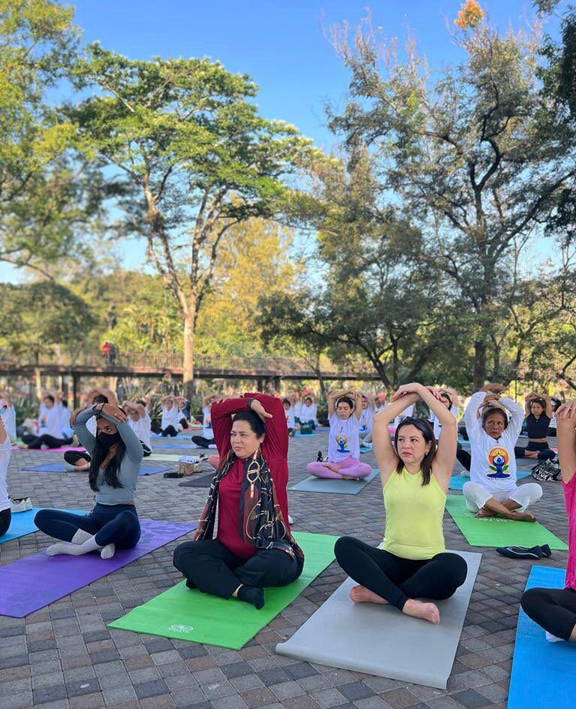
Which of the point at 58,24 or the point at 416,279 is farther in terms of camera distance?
the point at 58,24

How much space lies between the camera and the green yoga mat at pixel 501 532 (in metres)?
4.75

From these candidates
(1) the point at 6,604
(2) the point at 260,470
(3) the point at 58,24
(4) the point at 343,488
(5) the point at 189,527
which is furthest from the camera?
(3) the point at 58,24

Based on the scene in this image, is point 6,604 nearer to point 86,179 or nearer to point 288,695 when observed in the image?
point 288,695

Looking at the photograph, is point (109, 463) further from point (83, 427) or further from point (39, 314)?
point (39, 314)

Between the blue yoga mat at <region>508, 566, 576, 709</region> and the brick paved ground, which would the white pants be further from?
the blue yoga mat at <region>508, 566, 576, 709</region>

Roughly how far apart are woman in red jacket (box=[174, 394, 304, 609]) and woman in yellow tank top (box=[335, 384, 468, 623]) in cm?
47

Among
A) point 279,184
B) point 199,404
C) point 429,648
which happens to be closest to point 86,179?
point 279,184

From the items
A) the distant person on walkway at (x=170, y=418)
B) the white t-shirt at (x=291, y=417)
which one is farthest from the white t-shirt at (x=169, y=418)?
the white t-shirt at (x=291, y=417)

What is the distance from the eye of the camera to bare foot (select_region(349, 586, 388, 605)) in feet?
10.9

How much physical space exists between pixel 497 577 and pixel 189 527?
260 centimetres

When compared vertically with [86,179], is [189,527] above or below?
below

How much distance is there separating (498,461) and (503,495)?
12.8 inches

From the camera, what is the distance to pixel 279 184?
66.1 ft

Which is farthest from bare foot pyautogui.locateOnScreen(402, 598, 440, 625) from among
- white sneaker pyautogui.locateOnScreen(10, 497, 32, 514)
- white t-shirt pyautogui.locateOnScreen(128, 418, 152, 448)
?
white t-shirt pyautogui.locateOnScreen(128, 418, 152, 448)
